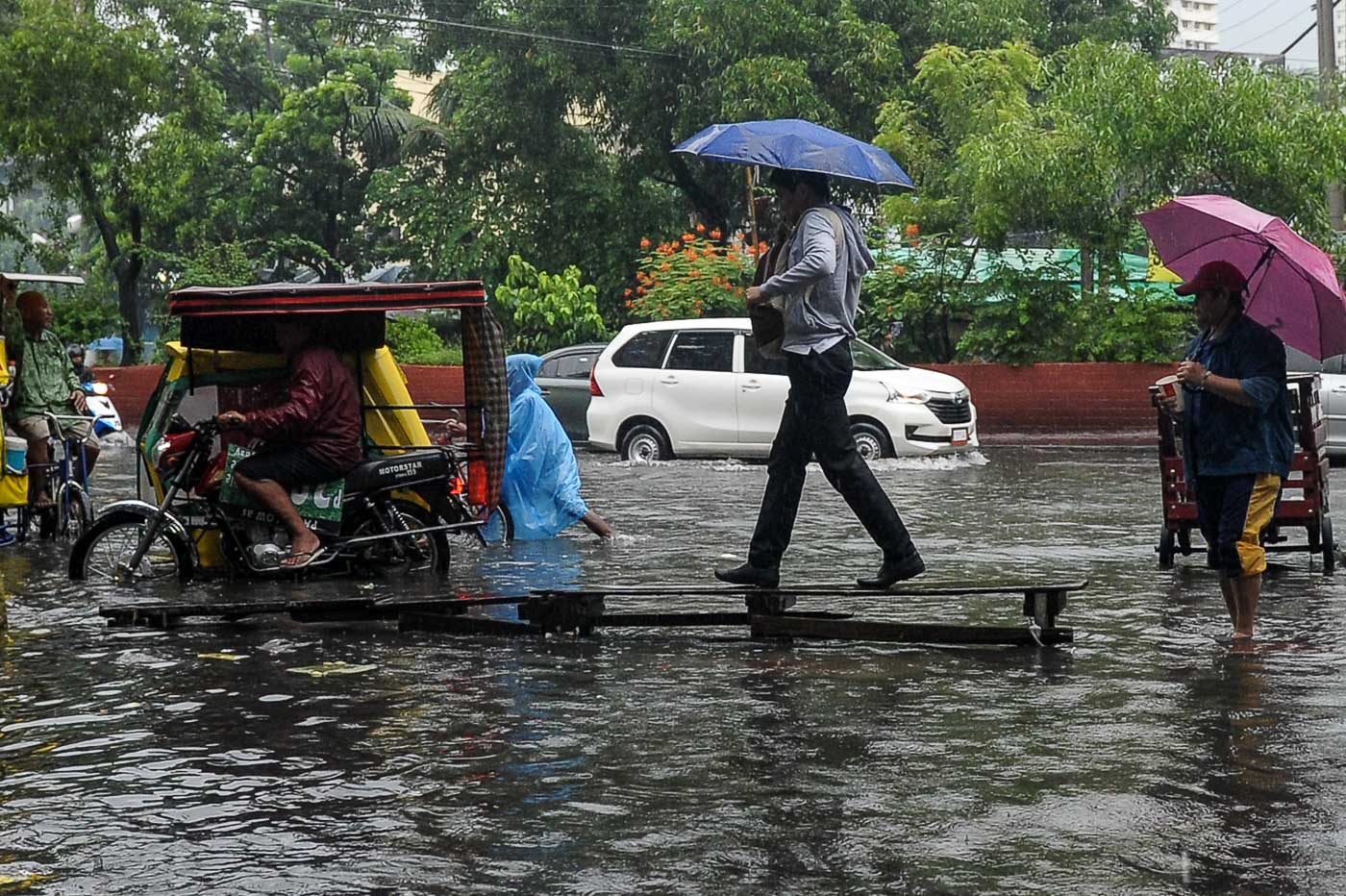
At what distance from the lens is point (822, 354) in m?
8.95

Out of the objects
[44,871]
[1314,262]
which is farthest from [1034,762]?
[1314,262]

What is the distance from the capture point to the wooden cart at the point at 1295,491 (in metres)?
11.4

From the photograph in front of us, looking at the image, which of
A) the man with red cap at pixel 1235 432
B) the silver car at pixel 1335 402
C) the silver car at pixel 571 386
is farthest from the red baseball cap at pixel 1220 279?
the silver car at pixel 571 386

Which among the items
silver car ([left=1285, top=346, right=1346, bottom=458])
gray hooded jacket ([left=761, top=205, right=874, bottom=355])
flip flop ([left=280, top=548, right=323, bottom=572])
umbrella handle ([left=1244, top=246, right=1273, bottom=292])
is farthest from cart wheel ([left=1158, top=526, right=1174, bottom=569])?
silver car ([left=1285, top=346, right=1346, bottom=458])

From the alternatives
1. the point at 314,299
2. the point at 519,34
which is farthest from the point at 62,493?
the point at 519,34

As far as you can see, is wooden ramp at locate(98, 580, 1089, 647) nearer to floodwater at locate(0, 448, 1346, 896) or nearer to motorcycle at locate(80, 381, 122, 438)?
floodwater at locate(0, 448, 1346, 896)

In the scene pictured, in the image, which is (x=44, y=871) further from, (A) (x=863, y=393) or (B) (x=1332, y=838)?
(A) (x=863, y=393)

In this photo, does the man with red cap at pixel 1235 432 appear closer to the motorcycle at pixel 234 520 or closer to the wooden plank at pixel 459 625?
the wooden plank at pixel 459 625

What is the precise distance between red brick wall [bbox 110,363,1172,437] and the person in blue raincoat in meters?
14.6

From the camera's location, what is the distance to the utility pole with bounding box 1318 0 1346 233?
91.7 feet

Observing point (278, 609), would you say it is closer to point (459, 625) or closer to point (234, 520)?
point (459, 625)

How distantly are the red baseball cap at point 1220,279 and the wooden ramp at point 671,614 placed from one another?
146 cm

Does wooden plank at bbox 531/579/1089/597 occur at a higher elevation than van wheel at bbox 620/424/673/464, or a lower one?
lower

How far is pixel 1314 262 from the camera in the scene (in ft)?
29.3
